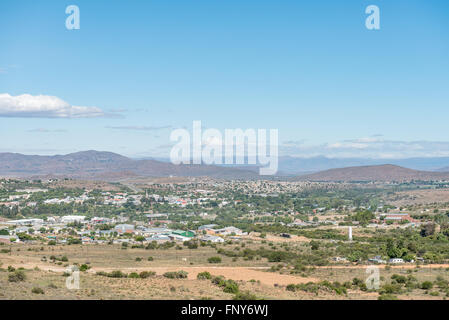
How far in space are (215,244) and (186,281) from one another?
18942 millimetres

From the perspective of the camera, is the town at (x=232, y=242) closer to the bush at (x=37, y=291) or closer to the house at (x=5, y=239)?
the house at (x=5, y=239)

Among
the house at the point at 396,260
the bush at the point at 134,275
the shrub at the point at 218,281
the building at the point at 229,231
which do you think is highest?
the shrub at the point at 218,281

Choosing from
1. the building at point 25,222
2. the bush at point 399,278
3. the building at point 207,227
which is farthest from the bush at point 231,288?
the building at point 25,222

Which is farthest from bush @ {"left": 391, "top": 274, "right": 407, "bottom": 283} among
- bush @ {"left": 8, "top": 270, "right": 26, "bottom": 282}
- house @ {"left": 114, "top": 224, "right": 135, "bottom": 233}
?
house @ {"left": 114, "top": 224, "right": 135, "bottom": 233}

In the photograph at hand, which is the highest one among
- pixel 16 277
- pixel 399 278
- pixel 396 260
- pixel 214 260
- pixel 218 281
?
pixel 16 277

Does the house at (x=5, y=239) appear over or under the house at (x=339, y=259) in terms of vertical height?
under

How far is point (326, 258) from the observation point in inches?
1272

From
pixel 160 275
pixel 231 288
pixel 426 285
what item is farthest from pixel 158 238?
pixel 426 285
